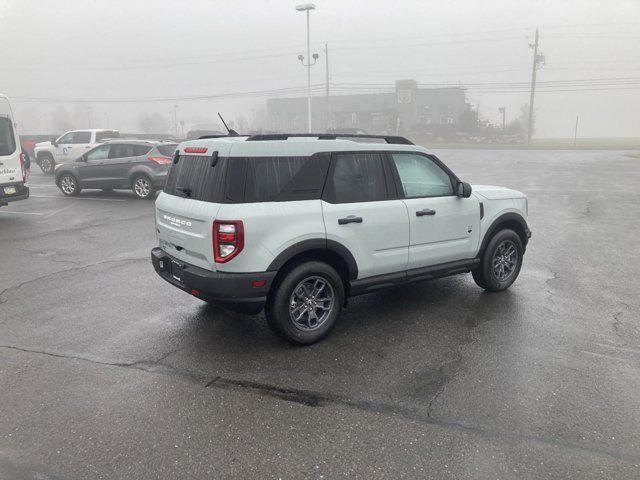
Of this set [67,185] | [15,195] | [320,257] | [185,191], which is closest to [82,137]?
[67,185]

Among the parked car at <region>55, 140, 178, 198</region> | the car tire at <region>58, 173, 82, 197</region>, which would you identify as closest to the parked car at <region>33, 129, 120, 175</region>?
the car tire at <region>58, 173, 82, 197</region>

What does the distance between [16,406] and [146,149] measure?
38.4 ft

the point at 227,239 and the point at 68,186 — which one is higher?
the point at 227,239

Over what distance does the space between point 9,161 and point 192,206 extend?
27.4 ft

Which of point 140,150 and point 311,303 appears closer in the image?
point 311,303

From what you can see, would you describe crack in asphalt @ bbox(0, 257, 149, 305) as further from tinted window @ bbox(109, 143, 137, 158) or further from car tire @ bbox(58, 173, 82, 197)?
car tire @ bbox(58, 173, 82, 197)

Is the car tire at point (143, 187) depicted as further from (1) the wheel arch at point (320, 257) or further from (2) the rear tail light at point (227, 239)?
(2) the rear tail light at point (227, 239)

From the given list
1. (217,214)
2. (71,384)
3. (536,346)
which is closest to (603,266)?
(536,346)

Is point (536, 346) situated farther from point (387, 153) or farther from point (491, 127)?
point (491, 127)

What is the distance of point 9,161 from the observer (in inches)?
413

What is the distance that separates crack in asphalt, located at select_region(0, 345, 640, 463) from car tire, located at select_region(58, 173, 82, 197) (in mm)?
11830

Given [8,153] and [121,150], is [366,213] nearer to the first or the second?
[8,153]

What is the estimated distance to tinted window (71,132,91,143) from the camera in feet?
69.4

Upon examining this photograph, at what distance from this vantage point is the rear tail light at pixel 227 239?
4.02 metres
